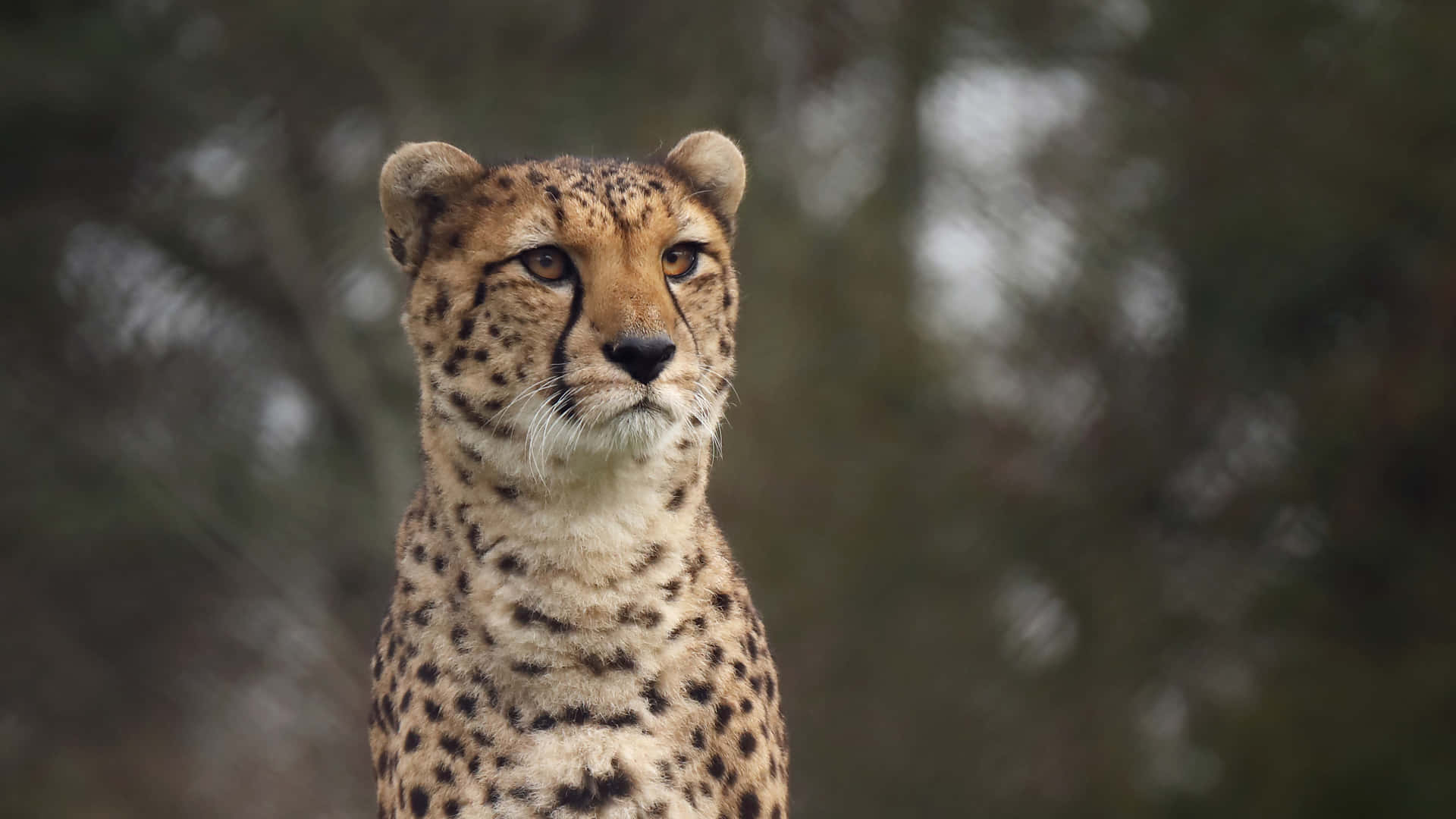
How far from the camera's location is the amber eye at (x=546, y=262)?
6.97 ft

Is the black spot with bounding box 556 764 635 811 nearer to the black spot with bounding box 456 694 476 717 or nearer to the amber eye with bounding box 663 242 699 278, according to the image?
the black spot with bounding box 456 694 476 717

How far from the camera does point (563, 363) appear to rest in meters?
2.05

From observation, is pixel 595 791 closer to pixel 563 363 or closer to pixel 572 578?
pixel 572 578

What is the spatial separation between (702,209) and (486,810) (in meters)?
0.86

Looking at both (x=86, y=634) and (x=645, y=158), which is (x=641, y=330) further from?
(x=86, y=634)

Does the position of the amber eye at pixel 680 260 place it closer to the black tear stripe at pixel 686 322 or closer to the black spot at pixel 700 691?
the black tear stripe at pixel 686 322

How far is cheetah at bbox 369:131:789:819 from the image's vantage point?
2.04 m

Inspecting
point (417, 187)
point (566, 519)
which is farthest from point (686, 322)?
point (417, 187)

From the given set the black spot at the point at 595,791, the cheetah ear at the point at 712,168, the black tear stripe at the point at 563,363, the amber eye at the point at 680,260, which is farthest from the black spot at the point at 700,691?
the cheetah ear at the point at 712,168

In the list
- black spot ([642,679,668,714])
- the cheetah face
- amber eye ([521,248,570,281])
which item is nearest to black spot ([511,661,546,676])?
black spot ([642,679,668,714])

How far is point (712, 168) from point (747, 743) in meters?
0.81

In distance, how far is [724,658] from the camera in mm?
2176

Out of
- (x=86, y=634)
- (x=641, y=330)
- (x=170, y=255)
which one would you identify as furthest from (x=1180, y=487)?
(x=641, y=330)

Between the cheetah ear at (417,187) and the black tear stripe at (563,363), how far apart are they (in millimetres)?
258
